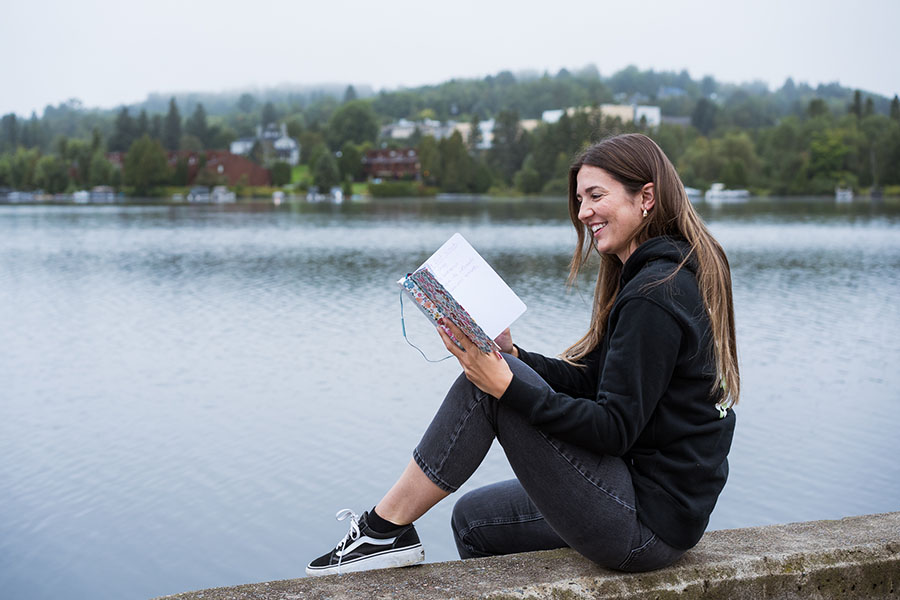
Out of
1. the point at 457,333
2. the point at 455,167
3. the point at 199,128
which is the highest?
the point at 199,128

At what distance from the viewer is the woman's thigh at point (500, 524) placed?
286 cm

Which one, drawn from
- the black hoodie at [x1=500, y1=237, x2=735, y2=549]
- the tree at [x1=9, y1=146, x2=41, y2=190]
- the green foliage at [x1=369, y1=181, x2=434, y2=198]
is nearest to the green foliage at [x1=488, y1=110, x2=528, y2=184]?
the green foliage at [x1=369, y1=181, x2=434, y2=198]

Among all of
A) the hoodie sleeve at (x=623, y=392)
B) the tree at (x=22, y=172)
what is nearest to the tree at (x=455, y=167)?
the tree at (x=22, y=172)

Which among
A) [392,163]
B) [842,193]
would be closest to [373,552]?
[842,193]

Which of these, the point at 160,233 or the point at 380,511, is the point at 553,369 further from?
the point at 160,233

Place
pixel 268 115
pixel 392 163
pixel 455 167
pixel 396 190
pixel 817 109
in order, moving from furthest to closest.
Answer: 1. pixel 268 115
2. pixel 392 163
3. pixel 817 109
4. pixel 455 167
5. pixel 396 190

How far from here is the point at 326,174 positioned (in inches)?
4134

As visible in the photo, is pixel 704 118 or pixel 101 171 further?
pixel 704 118

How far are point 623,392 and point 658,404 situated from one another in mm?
162

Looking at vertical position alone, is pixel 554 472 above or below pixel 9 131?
below

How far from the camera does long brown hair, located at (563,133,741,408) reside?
2492mm

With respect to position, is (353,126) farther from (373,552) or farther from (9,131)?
(373,552)

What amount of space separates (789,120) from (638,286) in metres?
119

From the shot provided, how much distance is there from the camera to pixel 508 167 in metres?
114
